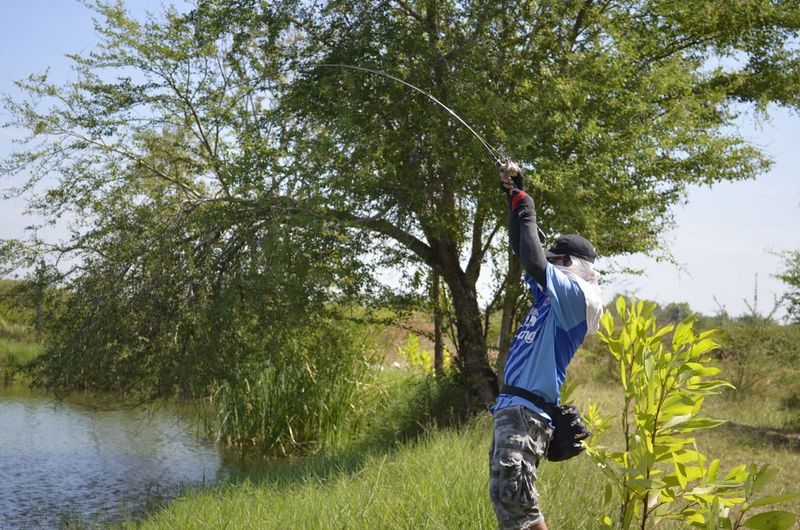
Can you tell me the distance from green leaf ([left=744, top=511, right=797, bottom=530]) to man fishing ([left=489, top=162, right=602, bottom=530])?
110cm

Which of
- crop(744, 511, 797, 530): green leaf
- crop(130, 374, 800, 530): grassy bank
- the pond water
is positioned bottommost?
the pond water

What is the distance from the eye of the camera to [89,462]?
1302 centimetres

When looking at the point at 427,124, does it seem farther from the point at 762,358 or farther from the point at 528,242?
the point at 762,358

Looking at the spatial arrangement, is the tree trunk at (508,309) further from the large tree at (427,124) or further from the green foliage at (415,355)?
the green foliage at (415,355)

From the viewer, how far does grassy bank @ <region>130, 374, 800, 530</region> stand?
603 centimetres

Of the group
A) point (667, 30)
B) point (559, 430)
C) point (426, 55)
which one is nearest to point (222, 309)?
point (426, 55)

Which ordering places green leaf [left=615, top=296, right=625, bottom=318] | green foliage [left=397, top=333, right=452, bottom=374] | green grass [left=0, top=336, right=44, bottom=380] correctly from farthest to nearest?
1. green grass [left=0, top=336, right=44, bottom=380]
2. green foliage [left=397, top=333, right=452, bottom=374]
3. green leaf [left=615, top=296, right=625, bottom=318]

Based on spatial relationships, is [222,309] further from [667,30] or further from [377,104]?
[667,30]

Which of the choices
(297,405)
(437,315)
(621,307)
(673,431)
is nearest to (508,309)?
(437,315)

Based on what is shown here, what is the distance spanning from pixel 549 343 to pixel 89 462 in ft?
33.4

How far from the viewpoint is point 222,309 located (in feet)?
30.7

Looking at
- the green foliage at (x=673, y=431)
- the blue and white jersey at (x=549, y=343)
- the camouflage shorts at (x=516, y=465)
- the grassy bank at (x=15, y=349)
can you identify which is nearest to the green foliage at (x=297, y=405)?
the green foliage at (x=673, y=431)

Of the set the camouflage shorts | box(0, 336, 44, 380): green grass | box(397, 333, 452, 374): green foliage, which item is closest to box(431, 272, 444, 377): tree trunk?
box(397, 333, 452, 374): green foliage

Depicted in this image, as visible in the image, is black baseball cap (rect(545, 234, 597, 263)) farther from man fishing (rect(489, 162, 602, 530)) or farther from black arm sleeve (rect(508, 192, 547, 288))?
black arm sleeve (rect(508, 192, 547, 288))
